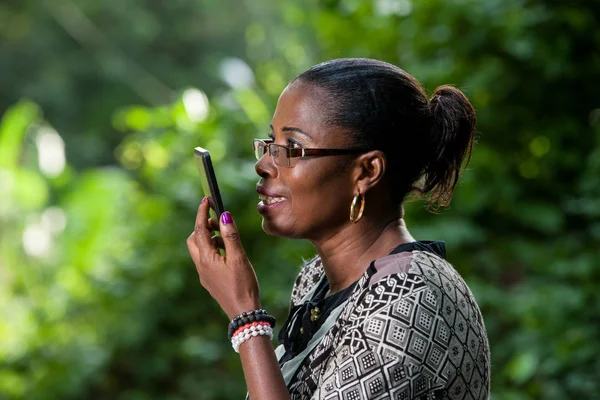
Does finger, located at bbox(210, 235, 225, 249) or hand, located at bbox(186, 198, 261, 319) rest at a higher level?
finger, located at bbox(210, 235, 225, 249)

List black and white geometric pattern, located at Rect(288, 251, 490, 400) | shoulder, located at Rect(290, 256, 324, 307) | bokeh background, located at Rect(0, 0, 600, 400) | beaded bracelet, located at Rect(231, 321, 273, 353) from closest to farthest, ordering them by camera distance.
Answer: black and white geometric pattern, located at Rect(288, 251, 490, 400), beaded bracelet, located at Rect(231, 321, 273, 353), shoulder, located at Rect(290, 256, 324, 307), bokeh background, located at Rect(0, 0, 600, 400)

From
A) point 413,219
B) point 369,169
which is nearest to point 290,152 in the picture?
point 369,169

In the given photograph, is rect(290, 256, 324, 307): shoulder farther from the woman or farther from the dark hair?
the dark hair

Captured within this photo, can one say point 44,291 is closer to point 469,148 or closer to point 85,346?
point 85,346

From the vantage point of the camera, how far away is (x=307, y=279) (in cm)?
189

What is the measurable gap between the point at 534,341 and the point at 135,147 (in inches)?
104

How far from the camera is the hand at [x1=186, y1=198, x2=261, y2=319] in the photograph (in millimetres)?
1537

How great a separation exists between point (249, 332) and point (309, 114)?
414 millimetres

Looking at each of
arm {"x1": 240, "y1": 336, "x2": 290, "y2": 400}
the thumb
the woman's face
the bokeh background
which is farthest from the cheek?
the bokeh background

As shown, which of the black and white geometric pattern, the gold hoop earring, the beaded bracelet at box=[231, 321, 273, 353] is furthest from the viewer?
the gold hoop earring

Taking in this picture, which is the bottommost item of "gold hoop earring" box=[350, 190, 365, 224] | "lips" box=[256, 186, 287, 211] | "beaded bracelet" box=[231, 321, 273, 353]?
"beaded bracelet" box=[231, 321, 273, 353]

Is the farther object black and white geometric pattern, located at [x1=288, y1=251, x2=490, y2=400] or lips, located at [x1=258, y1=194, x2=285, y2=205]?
lips, located at [x1=258, y1=194, x2=285, y2=205]

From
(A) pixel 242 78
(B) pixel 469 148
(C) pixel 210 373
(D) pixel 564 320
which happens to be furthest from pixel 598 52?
(B) pixel 469 148

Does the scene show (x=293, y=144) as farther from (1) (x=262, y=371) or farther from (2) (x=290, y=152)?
(1) (x=262, y=371)
